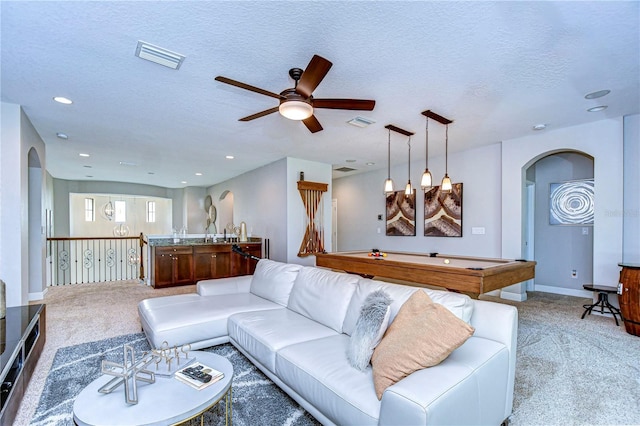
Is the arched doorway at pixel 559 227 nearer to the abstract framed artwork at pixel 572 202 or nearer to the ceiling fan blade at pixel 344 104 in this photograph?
the abstract framed artwork at pixel 572 202

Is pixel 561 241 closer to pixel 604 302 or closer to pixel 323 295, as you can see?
pixel 604 302

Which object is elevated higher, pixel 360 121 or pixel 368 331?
pixel 360 121

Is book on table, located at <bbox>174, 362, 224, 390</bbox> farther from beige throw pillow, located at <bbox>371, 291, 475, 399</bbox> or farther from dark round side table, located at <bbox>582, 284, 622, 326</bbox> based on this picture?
dark round side table, located at <bbox>582, 284, 622, 326</bbox>

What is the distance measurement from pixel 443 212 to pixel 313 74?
4566mm

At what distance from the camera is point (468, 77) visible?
2881 millimetres

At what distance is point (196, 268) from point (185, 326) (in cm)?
392

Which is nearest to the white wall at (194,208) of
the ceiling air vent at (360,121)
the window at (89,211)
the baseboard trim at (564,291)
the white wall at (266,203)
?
the white wall at (266,203)

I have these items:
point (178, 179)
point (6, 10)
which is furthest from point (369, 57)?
point (178, 179)

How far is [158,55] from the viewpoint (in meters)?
2.51

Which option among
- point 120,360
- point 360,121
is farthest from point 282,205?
point 120,360

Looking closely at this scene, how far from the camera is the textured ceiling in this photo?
204cm

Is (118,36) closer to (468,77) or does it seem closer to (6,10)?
(6,10)

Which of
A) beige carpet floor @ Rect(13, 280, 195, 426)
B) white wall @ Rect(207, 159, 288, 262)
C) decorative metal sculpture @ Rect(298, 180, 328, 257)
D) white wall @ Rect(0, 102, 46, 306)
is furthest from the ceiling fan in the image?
white wall @ Rect(207, 159, 288, 262)

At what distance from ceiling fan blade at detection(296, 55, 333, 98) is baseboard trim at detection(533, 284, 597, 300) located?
18.5 ft
